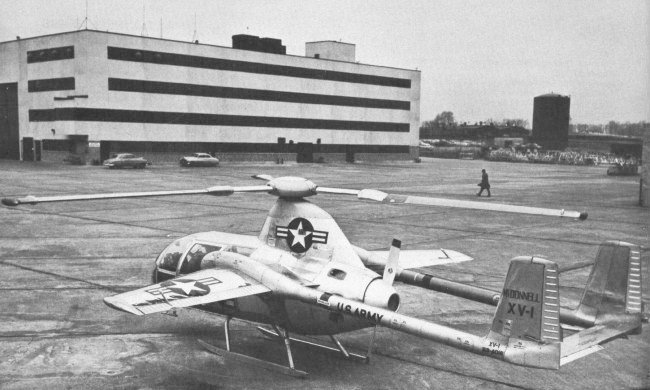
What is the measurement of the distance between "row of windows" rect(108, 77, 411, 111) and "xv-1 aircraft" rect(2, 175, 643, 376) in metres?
63.8

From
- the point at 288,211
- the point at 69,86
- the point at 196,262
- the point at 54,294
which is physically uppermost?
the point at 69,86

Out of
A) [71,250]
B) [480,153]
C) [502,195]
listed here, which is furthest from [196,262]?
[480,153]

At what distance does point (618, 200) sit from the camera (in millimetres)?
42938

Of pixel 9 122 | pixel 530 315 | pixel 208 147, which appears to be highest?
pixel 9 122

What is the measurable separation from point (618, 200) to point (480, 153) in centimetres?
8350

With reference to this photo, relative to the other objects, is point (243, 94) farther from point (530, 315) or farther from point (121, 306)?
point (530, 315)

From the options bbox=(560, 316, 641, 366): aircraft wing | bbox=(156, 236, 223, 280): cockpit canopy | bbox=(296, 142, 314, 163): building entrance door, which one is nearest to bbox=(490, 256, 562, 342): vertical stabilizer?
Answer: bbox=(560, 316, 641, 366): aircraft wing

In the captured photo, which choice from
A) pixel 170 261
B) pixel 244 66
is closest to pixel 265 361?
pixel 170 261

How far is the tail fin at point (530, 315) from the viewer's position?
8039mm

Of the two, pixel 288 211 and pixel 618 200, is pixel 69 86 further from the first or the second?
pixel 288 211

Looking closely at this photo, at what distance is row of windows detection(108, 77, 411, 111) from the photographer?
73.3 m

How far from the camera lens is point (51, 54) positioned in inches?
2916

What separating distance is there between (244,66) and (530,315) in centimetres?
7776

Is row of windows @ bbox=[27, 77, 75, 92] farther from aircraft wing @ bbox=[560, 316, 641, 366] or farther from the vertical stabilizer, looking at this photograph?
aircraft wing @ bbox=[560, 316, 641, 366]
